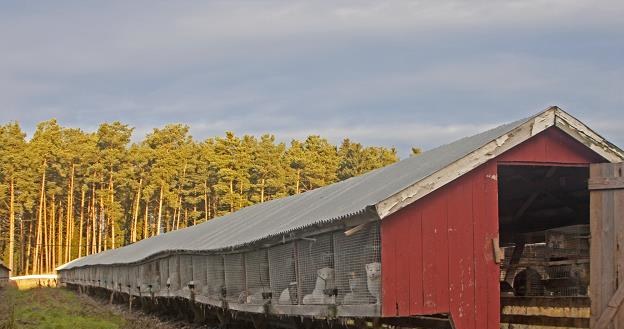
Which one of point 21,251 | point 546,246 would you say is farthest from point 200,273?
point 21,251

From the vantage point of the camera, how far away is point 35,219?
81.9m

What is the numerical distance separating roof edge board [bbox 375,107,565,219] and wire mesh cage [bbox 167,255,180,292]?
1327 centimetres

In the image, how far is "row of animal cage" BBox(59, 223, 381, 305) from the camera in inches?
462

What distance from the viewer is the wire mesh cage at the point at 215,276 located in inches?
741

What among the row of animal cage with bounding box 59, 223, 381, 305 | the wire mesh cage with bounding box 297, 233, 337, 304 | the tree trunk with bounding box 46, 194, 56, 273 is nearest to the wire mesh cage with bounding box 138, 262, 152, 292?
the row of animal cage with bounding box 59, 223, 381, 305

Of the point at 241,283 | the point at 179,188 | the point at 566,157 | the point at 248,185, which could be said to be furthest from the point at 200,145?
the point at 566,157

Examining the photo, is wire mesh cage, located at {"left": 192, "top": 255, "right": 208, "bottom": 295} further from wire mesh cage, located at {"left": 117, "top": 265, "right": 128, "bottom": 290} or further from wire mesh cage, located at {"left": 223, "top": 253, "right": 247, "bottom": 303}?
wire mesh cage, located at {"left": 117, "top": 265, "right": 128, "bottom": 290}

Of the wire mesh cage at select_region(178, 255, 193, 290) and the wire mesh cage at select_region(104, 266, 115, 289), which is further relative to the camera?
the wire mesh cage at select_region(104, 266, 115, 289)

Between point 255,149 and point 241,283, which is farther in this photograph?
point 255,149

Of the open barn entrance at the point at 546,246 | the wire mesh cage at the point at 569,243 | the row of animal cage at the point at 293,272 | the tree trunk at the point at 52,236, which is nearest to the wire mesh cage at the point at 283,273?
the row of animal cage at the point at 293,272

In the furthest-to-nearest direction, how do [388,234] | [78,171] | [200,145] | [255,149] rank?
[200,145], [255,149], [78,171], [388,234]

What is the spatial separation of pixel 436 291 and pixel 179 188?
78.4 metres

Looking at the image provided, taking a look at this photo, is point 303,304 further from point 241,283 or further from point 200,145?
point 200,145

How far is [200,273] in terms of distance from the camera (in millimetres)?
20891
